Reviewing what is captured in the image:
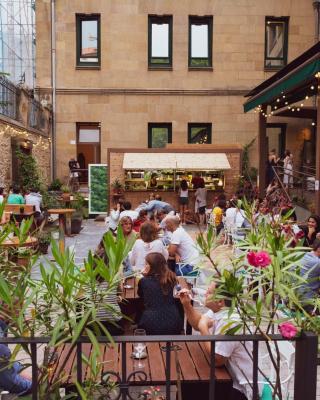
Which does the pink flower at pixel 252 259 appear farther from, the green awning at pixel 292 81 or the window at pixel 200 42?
the window at pixel 200 42

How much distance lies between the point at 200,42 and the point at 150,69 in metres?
2.56

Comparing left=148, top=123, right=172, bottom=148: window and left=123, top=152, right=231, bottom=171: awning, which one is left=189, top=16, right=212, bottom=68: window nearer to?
left=148, top=123, right=172, bottom=148: window

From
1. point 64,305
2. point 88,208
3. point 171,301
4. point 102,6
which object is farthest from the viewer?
point 102,6

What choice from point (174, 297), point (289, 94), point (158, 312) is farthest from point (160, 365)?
point (289, 94)

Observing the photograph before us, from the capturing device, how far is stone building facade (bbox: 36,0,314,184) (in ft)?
69.4

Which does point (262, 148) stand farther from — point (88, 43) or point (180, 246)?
point (88, 43)

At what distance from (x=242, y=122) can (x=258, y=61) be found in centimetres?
273

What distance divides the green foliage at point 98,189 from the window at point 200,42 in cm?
669

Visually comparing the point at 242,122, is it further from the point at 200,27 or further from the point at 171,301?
the point at 171,301

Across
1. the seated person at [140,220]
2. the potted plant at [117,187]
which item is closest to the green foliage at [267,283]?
the seated person at [140,220]

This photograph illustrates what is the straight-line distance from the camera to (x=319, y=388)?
14.6ft

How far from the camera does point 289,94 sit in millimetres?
14930

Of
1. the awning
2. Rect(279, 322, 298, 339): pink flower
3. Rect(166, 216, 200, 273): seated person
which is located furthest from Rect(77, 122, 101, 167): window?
Rect(279, 322, 298, 339): pink flower

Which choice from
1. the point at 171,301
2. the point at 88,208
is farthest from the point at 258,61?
the point at 171,301
